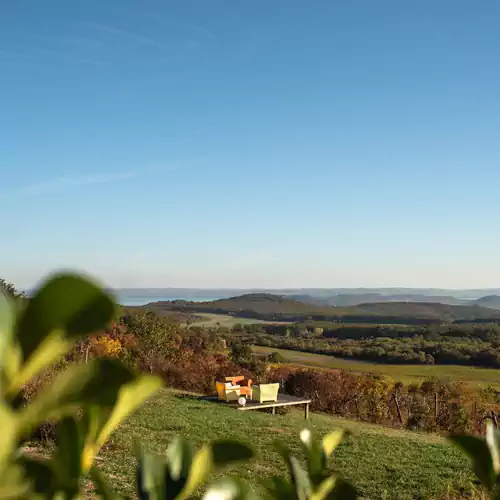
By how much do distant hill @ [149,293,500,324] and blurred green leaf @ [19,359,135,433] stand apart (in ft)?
261

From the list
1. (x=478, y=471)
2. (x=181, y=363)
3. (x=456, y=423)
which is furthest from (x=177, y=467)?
(x=181, y=363)

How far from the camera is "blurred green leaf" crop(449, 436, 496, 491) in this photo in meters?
0.50

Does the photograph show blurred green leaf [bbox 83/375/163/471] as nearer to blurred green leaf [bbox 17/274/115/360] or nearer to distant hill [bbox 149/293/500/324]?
blurred green leaf [bbox 17/274/115/360]

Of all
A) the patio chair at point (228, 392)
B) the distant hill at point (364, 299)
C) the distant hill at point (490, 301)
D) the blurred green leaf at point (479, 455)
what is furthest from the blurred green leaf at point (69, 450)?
the distant hill at point (490, 301)

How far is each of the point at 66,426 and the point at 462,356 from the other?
4763 centimetres

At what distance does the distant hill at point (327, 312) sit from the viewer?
8475 cm

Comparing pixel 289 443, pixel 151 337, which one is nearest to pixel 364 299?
pixel 151 337

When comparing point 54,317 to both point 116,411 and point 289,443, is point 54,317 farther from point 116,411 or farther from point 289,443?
point 289,443

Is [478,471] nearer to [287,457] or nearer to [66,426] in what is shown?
[287,457]

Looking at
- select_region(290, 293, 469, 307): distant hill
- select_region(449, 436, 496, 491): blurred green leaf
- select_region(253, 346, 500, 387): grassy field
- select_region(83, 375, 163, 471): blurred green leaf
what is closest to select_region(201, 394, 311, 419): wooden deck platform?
select_region(449, 436, 496, 491): blurred green leaf

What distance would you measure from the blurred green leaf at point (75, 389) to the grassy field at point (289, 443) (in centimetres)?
643

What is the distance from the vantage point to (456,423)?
18375 millimetres

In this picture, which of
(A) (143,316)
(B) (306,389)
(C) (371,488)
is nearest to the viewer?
(C) (371,488)

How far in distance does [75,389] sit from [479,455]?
1.31 ft
